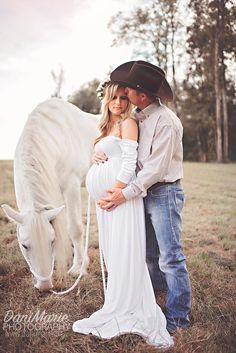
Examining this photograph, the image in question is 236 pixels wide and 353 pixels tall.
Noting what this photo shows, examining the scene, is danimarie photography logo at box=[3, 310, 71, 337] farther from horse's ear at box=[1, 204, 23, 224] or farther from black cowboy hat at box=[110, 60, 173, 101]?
black cowboy hat at box=[110, 60, 173, 101]

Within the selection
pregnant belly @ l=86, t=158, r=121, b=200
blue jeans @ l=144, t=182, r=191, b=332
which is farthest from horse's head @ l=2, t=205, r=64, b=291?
blue jeans @ l=144, t=182, r=191, b=332

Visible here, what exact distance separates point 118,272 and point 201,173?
7.87 feet

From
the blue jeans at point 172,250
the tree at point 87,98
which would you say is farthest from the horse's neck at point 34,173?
the tree at point 87,98

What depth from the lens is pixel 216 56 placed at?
12.3 feet

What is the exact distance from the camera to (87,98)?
4367 millimetres

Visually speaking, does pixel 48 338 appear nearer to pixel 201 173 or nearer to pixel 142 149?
pixel 142 149

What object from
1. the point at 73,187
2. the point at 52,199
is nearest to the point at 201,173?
the point at 73,187

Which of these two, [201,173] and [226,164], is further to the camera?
[201,173]

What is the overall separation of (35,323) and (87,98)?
298 centimetres

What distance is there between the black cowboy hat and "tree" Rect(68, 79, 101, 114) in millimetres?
2156

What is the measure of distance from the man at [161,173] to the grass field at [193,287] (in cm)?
20

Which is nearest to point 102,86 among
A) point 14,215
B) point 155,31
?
point 14,215

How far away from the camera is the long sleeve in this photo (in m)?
1.81

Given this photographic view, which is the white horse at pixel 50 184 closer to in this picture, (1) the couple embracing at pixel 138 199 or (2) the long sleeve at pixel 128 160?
(1) the couple embracing at pixel 138 199
